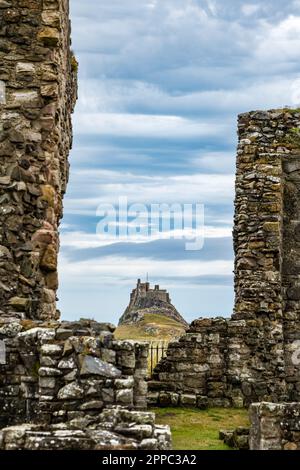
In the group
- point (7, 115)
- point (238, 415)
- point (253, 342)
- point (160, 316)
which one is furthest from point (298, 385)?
point (160, 316)

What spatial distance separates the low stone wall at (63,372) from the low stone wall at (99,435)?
346 mm

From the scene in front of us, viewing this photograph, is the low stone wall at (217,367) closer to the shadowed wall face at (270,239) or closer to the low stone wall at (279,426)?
the shadowed wall face at (270,239)

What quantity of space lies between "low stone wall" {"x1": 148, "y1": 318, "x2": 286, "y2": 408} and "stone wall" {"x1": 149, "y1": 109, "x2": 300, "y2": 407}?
23mm

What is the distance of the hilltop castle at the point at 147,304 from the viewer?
3644 cm

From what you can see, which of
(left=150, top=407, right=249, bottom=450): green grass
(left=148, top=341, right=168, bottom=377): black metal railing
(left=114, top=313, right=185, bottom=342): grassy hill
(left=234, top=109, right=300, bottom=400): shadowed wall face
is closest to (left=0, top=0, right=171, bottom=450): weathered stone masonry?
(left=150, top=407, right=249, bottom=450): green grass

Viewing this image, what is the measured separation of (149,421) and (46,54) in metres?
5.86

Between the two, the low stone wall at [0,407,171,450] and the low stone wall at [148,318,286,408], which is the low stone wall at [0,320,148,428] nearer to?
the low stone wall at [0,407,171,450]

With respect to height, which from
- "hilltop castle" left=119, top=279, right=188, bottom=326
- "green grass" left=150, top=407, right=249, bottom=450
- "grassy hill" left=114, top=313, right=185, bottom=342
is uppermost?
"hilltop castle" left=119, top=279, right=188, bottom=326

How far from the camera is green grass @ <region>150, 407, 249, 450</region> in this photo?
38.2 ft

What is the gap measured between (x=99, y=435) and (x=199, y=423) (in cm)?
803

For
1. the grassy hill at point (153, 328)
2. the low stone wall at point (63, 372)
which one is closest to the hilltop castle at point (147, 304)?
the grassy hill at point (153, 328)

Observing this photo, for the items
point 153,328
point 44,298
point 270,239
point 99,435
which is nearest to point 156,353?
point 270,239

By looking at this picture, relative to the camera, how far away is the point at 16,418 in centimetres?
786

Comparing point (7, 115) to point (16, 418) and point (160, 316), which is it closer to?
point (16, 418)
